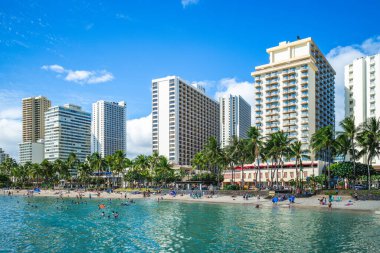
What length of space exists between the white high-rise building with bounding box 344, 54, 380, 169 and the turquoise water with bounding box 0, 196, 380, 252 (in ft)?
305

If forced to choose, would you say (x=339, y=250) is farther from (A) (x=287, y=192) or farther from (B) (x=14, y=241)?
(A) (x=287, y=192)

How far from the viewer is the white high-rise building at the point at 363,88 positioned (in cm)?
14212

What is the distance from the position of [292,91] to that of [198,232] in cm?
11369

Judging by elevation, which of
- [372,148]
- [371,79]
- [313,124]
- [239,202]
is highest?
[371,79]

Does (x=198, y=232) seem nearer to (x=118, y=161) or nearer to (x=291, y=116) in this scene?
(x=118, y=161)

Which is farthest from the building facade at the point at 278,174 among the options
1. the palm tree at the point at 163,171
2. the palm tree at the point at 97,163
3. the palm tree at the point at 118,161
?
the palm tree at the point at 97,163

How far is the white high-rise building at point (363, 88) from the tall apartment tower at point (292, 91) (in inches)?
482

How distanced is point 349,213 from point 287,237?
26.6m

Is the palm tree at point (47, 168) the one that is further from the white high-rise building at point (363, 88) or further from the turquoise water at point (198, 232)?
the white high-rise building at point (363, 88)

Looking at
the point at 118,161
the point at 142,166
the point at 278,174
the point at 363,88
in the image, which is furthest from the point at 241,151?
the point at 363,88

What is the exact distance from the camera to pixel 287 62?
152625 mm

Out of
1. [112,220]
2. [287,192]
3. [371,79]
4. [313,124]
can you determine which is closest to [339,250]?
[112,220]

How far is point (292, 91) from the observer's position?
493 feet

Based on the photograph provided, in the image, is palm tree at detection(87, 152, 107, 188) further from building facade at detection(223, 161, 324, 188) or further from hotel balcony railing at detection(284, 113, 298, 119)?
hotel balcony railing at detection(284, 113, 298, 119)
